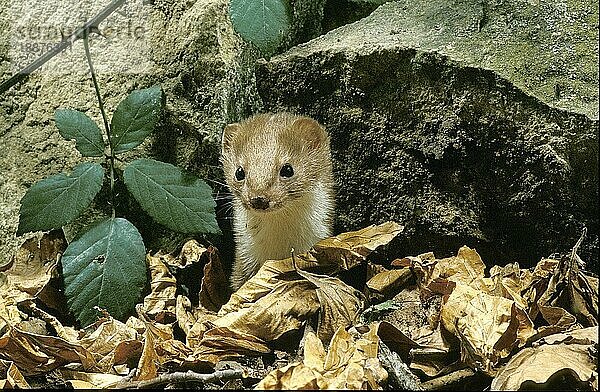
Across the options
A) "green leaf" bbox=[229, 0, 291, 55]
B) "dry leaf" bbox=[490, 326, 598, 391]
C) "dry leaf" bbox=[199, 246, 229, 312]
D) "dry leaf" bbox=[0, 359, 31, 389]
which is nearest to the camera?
"dry leaf" bbox=[490, 326, 598, 391]

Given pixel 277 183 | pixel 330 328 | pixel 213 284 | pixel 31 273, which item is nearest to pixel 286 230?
pixel 277 183

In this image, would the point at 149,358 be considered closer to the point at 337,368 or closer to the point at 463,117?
the point at 337,368

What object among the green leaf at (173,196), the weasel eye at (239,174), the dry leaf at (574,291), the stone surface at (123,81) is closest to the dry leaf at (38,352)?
the green leaf at (173,196)

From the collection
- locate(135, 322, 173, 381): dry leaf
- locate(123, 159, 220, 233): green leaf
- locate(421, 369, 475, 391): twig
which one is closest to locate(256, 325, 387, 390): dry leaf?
locate(421, 369, 475, 391): twig

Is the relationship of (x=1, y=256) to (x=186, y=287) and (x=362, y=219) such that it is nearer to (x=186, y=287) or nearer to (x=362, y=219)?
(x=186, y=287)

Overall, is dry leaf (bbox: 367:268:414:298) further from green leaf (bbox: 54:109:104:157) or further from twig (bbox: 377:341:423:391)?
green leaf (bbox: 54:109:104:157)

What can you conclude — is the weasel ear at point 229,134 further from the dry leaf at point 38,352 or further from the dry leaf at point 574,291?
the dry leaf at point 574,291
